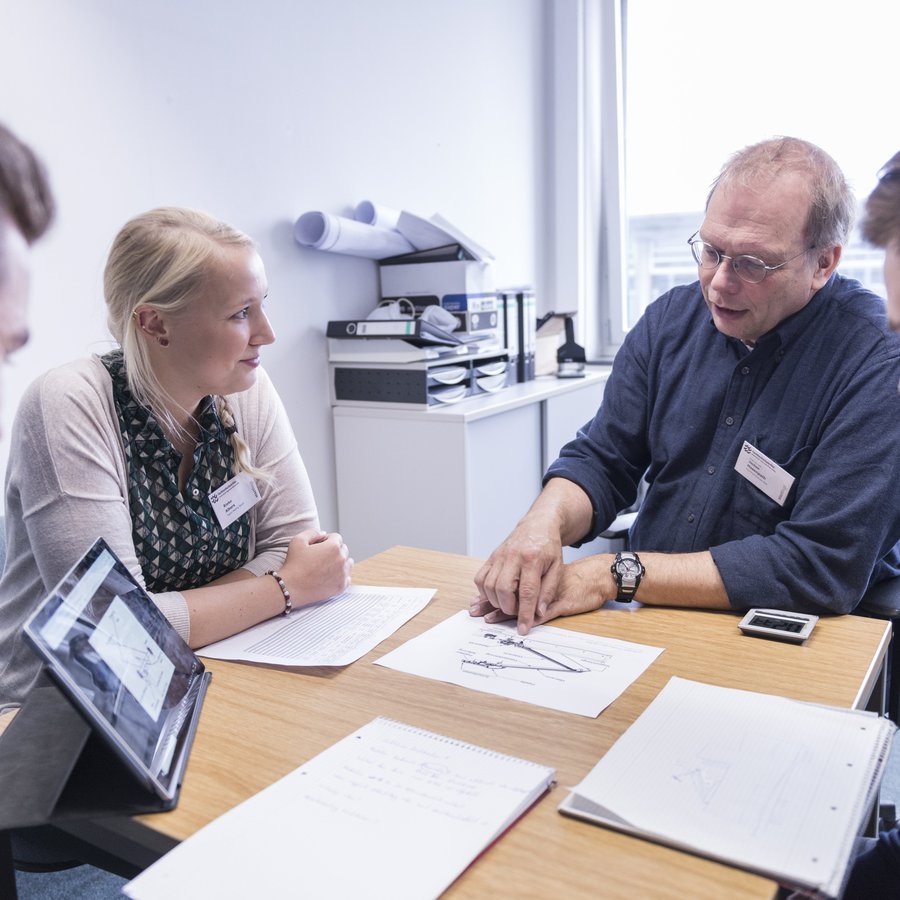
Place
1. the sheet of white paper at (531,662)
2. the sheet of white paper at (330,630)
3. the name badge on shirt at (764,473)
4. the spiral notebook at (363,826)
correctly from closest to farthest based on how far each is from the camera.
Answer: the spiral notebook at (363,826), the sheet of white paper at (531,662), the sheet of white paper at (330,630), the name badge on shirt at (764,473)

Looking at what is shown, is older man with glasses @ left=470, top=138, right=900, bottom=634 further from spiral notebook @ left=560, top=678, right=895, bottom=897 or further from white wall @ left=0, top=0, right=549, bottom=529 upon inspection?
white wall @ left=0, top=0, right=549, bottom=529

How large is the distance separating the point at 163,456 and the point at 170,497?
0.22 ft

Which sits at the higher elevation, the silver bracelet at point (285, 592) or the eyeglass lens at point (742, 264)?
the eyeglass lens at point (742, 264)

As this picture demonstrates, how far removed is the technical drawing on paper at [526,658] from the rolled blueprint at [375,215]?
1724 mm

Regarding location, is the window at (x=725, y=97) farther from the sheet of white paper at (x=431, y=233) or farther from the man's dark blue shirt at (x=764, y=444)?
the man's dark blue shirt at (x=764, y=444)

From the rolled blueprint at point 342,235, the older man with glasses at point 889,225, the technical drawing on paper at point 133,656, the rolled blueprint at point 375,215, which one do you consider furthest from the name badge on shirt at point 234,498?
the rolled blueprint at point 375,215

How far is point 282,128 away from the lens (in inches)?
93.7

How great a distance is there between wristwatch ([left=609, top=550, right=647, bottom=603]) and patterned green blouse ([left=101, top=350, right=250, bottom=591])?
66cm

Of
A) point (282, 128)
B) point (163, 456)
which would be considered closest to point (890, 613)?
point (163, 456)

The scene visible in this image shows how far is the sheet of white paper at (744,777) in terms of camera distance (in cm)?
71

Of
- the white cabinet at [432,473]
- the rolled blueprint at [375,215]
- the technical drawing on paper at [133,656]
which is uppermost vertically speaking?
the rolled blueprint at [375,215]

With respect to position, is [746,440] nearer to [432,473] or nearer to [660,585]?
[660,585]

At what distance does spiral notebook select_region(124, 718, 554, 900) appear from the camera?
685 mm

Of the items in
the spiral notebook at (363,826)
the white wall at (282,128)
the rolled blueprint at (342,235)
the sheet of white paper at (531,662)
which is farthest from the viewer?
the rolled blueprint at (342,235)
